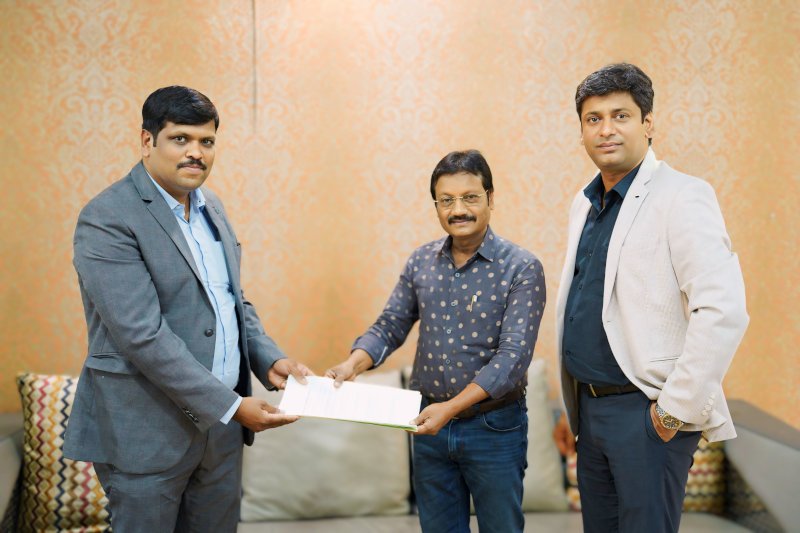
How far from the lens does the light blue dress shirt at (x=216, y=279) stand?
1850 mm

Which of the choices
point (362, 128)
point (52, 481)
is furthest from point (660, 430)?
point (52, 481)

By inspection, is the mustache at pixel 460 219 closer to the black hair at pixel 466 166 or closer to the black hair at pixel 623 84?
the black hair at pixel 466 166

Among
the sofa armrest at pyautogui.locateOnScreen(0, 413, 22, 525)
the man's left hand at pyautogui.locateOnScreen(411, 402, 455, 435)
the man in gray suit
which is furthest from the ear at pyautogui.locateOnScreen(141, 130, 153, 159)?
the sofa armrest at pyautogui.locateOnScreen(0, 413, 22, 525)

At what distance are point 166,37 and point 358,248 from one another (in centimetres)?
114

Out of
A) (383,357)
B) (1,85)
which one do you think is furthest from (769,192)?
(1,85)

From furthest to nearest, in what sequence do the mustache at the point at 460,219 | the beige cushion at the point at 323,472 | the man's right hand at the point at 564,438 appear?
the man's right hand at the point at 564,438 < the beige cushion at the point at 323,472 < the mustache at the point at 460,219

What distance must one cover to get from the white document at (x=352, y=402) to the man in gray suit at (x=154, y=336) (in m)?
0.08

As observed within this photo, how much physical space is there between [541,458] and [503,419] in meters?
0.95

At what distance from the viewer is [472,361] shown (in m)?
1.92

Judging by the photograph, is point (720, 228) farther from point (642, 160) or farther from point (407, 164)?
point (407, 164)

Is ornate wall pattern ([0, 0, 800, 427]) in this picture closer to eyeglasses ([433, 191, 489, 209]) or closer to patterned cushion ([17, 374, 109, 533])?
patterned cushion ([17, 374, 109, 533])

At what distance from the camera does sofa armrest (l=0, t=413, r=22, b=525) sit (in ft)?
7.96

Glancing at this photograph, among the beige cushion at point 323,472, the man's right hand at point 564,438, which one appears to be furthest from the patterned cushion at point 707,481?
the beige cushion at point 323,472

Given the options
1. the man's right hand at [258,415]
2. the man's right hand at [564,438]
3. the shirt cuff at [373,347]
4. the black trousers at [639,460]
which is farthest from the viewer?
the man's right hand at [564,438]
